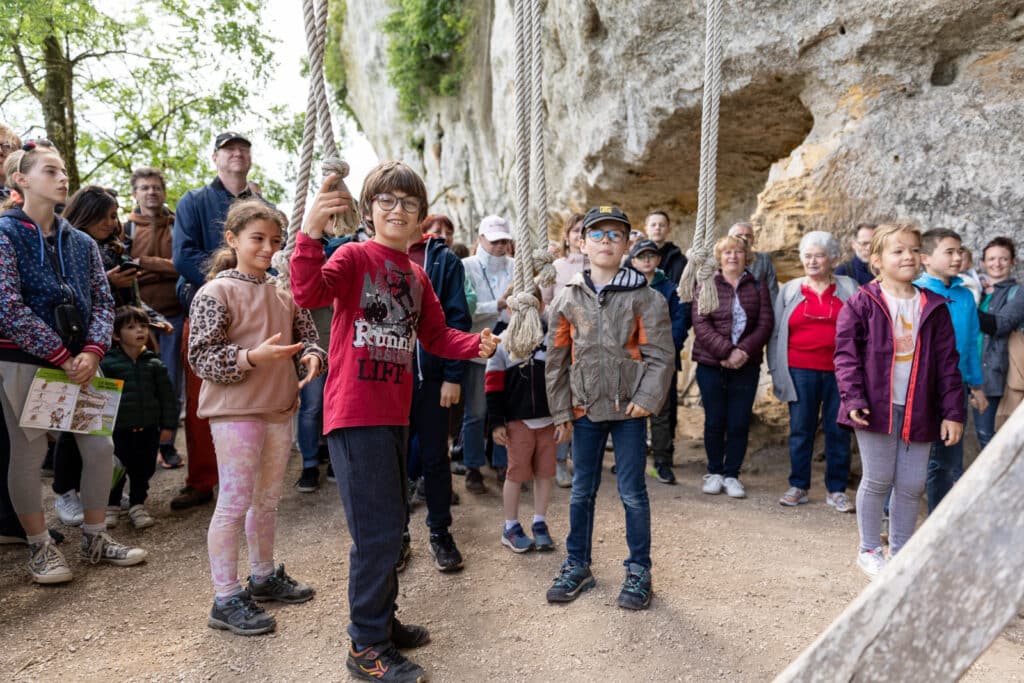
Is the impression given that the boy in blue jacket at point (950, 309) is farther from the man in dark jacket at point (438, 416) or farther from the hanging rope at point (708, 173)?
the man in dark jacket at point (438, 416)

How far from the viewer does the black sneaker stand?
3.54 meters

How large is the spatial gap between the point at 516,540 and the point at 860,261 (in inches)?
134

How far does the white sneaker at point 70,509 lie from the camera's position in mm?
4078

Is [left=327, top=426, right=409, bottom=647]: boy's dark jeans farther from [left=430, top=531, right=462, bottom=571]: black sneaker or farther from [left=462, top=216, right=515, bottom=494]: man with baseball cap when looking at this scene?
[left=462, top=216, right=515, bottom=494]: man with baseball cap

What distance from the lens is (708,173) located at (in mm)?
3523

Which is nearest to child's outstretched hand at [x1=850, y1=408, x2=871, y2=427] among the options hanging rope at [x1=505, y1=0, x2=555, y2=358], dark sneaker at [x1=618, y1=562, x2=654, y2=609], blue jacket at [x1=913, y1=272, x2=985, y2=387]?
blue jacket at [x1=913, y1=272, x2=985, y2=387]

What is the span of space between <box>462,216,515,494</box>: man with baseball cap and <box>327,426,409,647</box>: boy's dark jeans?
1.95m

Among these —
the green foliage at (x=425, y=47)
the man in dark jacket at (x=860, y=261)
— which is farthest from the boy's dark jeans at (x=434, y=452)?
the green foliage at (x=425, y=47)

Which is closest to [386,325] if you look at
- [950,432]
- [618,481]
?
[618,481]

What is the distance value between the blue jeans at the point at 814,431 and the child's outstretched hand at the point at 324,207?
3.81m

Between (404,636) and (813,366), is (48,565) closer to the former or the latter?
(404,636)

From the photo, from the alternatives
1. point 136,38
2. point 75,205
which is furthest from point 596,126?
point 136,38

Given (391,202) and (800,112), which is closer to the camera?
(391,202)

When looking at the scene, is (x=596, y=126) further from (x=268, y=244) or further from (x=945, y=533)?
(x=945, y=533)
